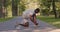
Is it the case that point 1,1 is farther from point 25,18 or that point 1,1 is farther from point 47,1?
point 25,18

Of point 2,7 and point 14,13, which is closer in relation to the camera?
point 2,7

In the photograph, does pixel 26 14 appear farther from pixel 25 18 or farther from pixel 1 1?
pixel 1 1

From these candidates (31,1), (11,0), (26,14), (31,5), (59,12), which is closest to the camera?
(26,14)

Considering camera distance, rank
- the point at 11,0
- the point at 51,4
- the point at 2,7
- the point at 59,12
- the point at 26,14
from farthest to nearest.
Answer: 1. the point at 11,0
2. the point at 2,7
3. the point at 59,12
4. the point at 51,4
5. the point at 26,14

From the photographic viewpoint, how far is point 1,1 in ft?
159

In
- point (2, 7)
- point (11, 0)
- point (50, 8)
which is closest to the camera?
point (50, 8)

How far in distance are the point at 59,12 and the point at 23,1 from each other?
2556 cm

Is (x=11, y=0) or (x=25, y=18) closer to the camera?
(x=25, y=18)

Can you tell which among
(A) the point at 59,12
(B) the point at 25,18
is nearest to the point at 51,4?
(A) the point at 59,12

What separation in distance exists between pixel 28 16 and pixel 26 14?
0.15 meters

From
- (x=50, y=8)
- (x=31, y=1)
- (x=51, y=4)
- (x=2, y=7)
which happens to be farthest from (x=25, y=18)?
(x=31, y=1)

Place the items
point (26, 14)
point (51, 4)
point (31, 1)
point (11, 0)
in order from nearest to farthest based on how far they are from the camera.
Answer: point (26, 14), point (51, 4), point (11, 0), point (31, 1)

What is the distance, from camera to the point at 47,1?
3803 centimetres

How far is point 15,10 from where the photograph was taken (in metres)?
60.4
